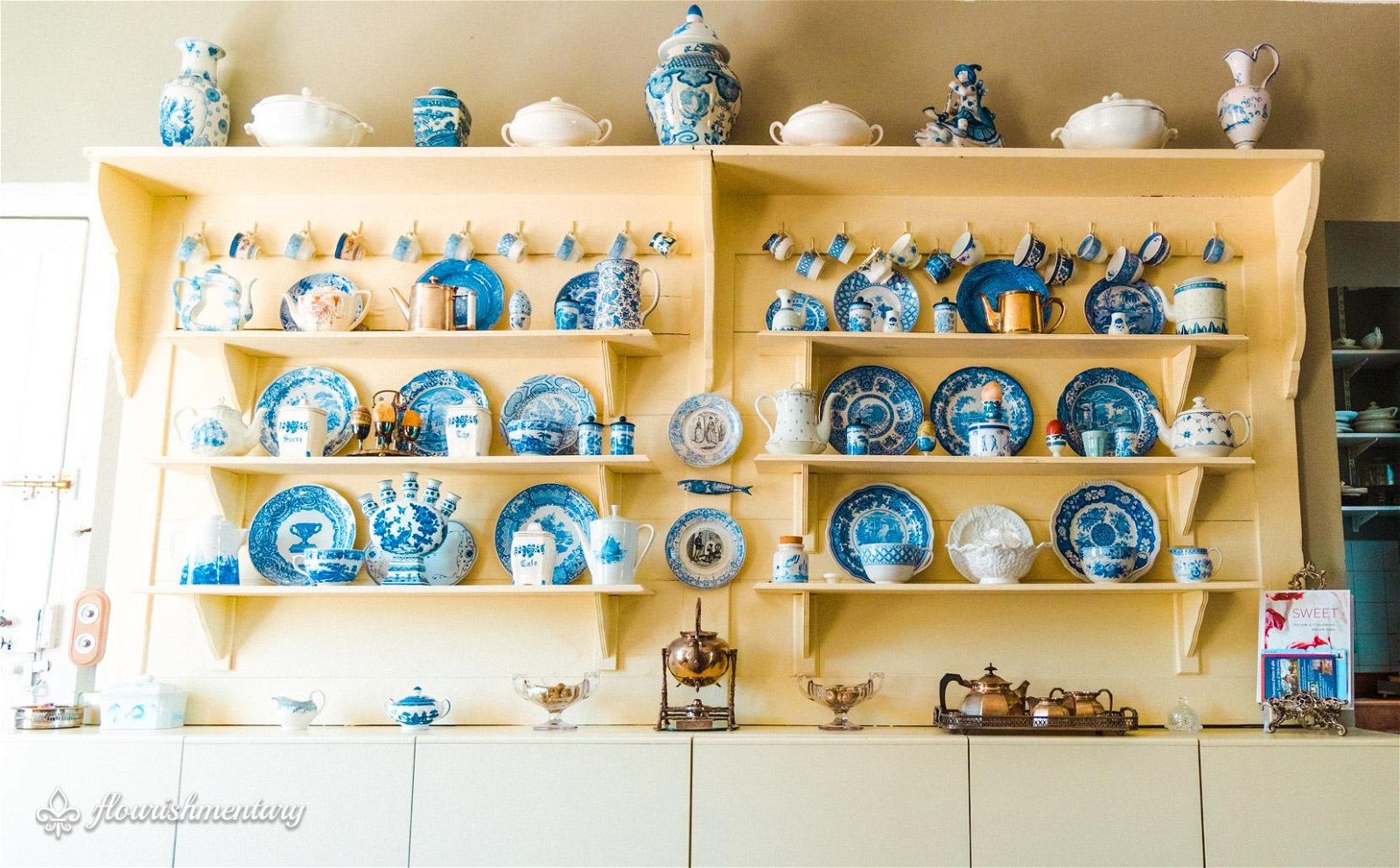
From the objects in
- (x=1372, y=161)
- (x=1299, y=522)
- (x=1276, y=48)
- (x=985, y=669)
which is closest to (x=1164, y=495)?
(x=1299, y=522)

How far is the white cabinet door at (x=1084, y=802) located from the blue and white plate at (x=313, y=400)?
5.35ft

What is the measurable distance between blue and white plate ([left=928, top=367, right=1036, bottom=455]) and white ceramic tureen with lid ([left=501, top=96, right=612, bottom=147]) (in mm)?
1026

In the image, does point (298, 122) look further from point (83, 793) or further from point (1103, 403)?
point (1103, 403)

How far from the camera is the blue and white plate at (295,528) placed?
8.45ft

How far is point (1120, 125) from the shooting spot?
249cm

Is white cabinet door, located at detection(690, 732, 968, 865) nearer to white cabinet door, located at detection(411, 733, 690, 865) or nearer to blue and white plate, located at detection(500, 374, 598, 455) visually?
white cabinet door, located at detection(411, 733, 690, 865)

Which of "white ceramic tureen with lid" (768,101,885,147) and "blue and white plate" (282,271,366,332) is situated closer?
"white ceramic tureen with lid" (768,101,885,147)

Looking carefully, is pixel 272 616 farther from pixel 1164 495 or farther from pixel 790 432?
pixel 1164 495

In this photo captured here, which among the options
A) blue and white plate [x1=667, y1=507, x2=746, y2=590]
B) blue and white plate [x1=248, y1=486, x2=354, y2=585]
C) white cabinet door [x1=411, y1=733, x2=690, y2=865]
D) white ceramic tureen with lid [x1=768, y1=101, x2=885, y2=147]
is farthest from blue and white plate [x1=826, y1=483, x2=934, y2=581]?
blue and white plate [x1=248, y1=486, x2=354, y2=585]

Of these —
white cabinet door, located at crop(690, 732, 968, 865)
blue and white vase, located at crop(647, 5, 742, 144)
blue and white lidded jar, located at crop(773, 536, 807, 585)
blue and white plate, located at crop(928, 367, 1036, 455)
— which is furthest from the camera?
blue and white plate, located at crop(928, 367, 1036, 455)

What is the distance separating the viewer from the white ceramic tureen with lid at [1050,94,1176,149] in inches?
98.0

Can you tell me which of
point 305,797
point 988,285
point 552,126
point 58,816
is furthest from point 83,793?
point 988,285

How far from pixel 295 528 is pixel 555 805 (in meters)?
0.95

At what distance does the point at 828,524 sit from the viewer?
2.56 meters
